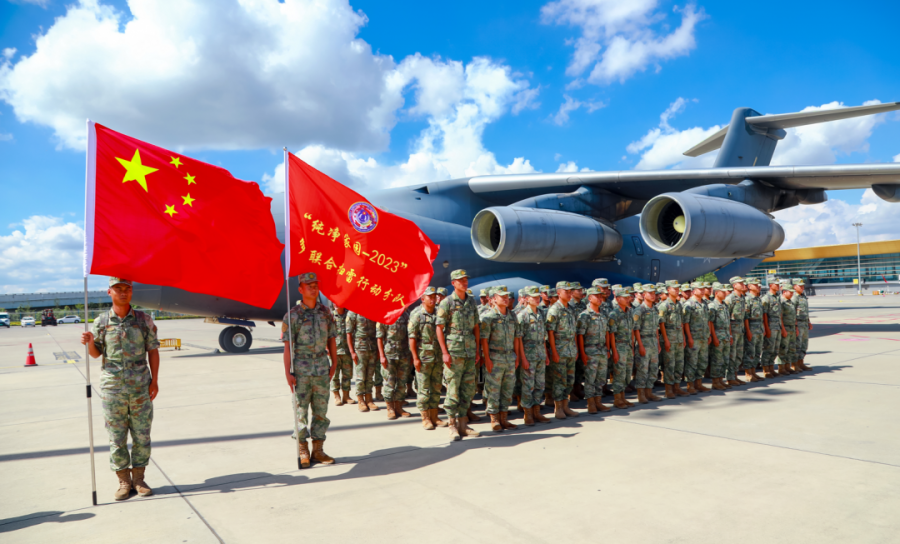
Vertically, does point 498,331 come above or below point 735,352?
above

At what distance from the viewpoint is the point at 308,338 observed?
15.9 ft

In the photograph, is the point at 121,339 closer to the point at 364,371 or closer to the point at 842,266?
the point at 364,371

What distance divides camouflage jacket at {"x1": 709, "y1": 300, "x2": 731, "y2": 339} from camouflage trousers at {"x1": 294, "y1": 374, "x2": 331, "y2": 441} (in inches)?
233

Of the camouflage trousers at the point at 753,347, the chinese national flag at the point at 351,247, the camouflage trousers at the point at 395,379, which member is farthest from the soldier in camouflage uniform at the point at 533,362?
the camouflage trousers at the point at 753,347

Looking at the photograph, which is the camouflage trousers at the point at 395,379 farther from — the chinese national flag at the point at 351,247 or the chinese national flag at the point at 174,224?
the chinese national flag at the point at 174,224

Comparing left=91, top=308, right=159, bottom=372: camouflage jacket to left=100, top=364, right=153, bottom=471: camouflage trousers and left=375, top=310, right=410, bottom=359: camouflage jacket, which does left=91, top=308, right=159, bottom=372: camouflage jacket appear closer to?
left=100, top=364, right=153, bottom=471: camouflage trousers

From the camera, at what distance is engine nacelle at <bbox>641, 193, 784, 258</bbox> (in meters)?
10.0

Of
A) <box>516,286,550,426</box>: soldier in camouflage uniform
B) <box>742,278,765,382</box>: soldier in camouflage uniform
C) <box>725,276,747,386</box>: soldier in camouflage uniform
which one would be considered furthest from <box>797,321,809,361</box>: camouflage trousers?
<box>516,286,550,426</box>: soldier in camouflage uniform

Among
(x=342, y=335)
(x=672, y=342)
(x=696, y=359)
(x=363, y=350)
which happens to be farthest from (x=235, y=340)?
(x=696, y=359)

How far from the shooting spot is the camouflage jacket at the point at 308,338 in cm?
481

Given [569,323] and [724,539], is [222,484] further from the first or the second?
[569,323]

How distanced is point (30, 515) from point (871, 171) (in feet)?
45.3

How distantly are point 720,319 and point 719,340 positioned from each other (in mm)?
309

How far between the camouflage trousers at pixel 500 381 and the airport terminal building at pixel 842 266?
63.9 metres
